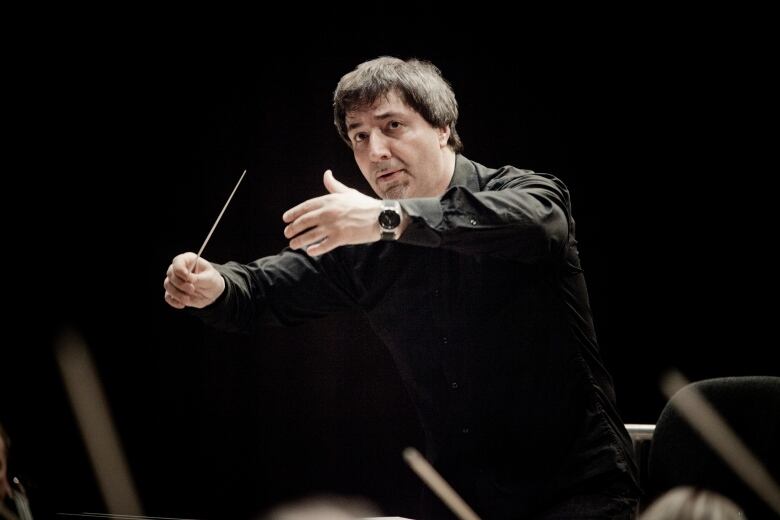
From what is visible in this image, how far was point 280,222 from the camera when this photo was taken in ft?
8.55

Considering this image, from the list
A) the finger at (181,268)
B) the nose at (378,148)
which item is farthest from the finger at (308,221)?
the nose at (378,148)

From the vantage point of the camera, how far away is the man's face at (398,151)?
65.8 inches

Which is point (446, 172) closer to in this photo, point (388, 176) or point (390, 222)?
point (388, 176)

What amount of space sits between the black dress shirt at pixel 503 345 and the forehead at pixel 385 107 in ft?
0.70

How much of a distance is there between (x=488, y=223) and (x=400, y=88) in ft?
2.12

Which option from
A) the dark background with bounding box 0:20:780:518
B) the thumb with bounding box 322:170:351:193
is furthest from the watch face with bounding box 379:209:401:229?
the dark background with bounding box 0:20:780:518

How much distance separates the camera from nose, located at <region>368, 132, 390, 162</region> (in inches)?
65.2

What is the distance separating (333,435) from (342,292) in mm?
1000

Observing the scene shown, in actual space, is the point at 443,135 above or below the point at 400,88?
below

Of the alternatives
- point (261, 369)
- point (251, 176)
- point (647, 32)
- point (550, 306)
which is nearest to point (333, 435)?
point (261, 369)

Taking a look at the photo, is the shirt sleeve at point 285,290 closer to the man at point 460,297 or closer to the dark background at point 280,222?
the man at point 460,297

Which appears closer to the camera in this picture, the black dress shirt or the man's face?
the black dress shirt

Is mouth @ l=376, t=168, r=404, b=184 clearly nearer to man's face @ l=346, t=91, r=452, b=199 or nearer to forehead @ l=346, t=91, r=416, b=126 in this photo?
man's face @ l=346, t=91, r=452, b=199

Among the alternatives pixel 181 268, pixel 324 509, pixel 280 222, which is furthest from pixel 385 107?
pixel 324 509
